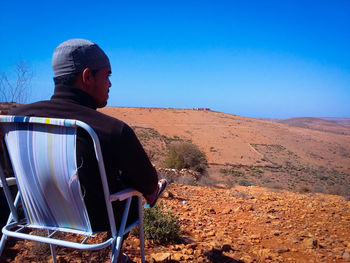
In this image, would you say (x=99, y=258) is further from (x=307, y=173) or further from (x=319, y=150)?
(x=319, y=150)

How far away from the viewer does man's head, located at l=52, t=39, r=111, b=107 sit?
147cm

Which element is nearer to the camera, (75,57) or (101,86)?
(75,57)

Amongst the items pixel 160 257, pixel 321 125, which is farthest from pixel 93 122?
A: pixel 321 125

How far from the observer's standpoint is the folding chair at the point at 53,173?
1.30 m

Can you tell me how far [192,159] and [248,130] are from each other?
78.5ft

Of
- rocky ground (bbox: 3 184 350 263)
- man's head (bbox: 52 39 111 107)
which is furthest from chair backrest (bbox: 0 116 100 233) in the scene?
→ rocky ground (bbox: 3 184 350 263)

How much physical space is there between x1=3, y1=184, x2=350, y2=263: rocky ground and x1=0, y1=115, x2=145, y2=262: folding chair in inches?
43.2

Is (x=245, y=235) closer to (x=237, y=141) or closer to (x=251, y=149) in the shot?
(x=251, y=149)

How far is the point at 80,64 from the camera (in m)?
1.48

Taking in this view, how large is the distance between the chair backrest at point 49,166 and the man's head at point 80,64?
32 cm

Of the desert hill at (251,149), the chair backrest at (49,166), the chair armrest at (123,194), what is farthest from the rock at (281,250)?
the desert hill at (251,149)

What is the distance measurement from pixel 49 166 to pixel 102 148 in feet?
0.91

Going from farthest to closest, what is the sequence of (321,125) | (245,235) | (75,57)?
1. (321,125)
2. (245,235)
3. (75,57)

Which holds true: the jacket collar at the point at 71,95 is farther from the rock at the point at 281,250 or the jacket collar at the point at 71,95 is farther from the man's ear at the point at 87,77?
the rock at the point at 281,250
